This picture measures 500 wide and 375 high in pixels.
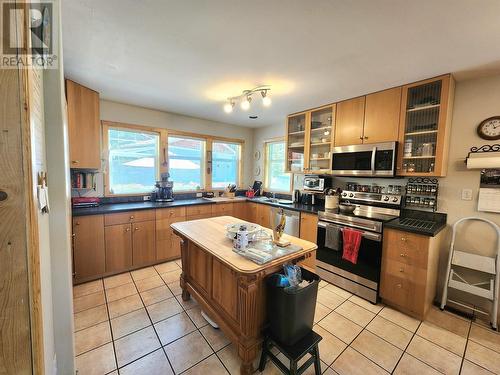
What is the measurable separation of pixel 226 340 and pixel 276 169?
10.5 feet

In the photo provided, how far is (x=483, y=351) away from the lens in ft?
5.62

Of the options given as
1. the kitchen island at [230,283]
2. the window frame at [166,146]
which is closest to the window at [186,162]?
the window frame at [166,146]

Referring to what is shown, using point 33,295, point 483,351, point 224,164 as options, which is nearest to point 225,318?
point 33,295

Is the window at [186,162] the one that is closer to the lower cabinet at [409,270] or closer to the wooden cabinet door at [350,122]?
the wooden cabinet door at [350,122]

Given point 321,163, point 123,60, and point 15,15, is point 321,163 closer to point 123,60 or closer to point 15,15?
point 123,60

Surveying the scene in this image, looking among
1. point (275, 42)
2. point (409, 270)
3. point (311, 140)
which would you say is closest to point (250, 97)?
point (275, 42)

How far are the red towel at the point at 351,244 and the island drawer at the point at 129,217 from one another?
2542 millimetres

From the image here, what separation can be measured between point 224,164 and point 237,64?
2.67 metres

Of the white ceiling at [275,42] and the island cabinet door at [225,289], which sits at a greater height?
the white ceiling at [275,42]

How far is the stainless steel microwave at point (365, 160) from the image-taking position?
242cm

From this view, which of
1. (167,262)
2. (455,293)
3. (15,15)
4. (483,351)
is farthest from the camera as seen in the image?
(167,262)

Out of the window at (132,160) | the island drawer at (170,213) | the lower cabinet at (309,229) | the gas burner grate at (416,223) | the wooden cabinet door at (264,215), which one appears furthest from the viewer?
the wooden cabinet door at (264,215)

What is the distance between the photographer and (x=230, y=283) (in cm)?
169

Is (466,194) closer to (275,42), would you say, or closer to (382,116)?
(382,116)
